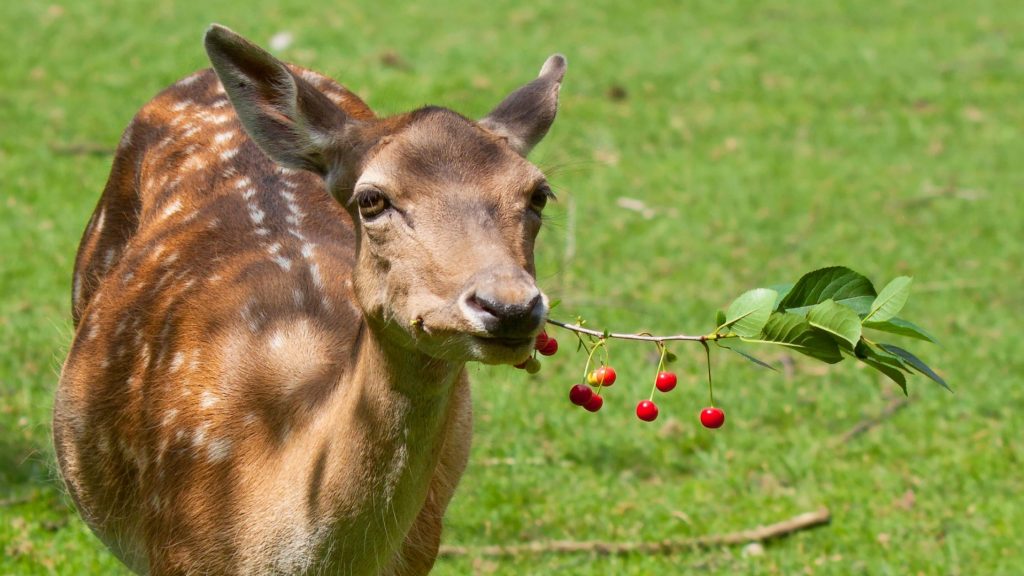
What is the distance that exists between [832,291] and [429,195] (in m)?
1.01

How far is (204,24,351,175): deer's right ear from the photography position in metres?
3.77

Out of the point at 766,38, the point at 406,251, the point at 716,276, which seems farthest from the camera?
the point at 766,38

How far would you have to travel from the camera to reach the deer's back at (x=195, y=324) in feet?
13.0

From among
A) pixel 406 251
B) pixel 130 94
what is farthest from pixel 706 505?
pixel 130 94

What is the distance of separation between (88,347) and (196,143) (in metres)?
0.89

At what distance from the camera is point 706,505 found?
6211 mm

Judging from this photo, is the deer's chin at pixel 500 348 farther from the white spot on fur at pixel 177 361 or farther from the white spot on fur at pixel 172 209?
the white spot on fur at pixel 172 209

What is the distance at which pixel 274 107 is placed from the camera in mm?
3814

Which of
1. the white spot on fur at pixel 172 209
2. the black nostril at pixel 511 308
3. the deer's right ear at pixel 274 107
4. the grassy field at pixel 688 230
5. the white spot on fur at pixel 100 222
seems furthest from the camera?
the grassy field at pixel 688 230

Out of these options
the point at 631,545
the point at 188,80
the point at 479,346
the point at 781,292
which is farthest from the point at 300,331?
the point at 631,545

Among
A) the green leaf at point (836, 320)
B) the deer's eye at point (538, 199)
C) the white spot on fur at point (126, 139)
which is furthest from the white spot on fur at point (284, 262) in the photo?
the green leaf at point (836, 320)

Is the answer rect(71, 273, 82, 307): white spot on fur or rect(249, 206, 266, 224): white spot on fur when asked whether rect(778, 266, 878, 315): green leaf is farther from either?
rect(71, 273, 82, 307): white spot on fur

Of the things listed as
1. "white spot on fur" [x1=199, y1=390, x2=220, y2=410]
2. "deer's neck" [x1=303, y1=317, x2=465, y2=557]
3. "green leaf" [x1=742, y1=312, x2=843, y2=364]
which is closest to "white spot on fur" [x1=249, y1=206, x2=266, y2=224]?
"white spot on fur" [x1=199, y1=390, x2=220, y2=410]

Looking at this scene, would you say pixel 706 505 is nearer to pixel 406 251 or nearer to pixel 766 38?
pixel 406 251
